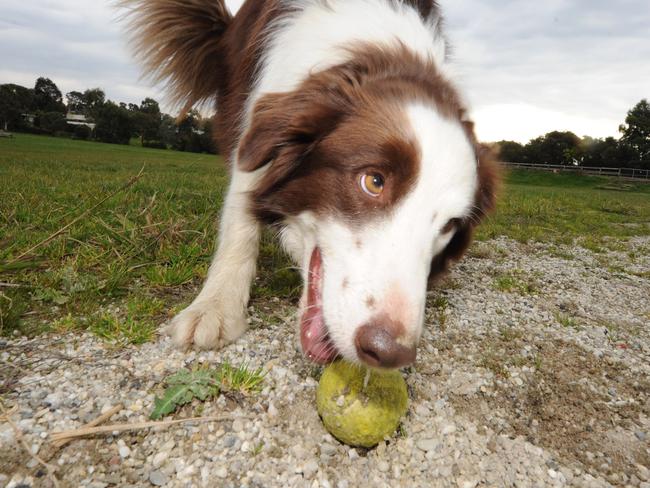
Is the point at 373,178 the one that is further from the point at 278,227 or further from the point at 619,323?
the point at 619,323

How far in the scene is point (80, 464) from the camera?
159 centimetres

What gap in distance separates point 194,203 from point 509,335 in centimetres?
370

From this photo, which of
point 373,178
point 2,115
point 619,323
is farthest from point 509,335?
point 2,115

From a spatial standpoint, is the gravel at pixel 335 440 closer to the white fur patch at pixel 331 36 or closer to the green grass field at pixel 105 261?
the green grass field at pixel 105 261

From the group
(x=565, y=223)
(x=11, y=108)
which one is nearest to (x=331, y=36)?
(x=565, y=223)

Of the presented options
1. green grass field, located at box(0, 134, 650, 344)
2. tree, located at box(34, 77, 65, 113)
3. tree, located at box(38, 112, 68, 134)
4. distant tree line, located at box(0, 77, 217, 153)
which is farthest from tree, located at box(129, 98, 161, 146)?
green grass field, located at box(0, 134, 650, 344)

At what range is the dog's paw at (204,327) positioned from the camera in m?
2.35

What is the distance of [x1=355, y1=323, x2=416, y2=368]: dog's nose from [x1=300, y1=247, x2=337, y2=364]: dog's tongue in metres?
0.27

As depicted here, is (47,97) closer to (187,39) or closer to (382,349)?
(187,39)

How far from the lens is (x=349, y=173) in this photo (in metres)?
2.29

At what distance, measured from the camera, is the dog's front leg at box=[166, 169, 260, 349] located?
238 cm

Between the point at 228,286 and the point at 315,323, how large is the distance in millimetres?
823

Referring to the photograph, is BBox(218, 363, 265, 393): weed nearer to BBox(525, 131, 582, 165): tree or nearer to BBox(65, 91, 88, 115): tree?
BBox(525, 131, 582, 165): tree

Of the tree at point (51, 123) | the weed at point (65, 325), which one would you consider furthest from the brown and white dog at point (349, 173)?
the tree at point (51, 123)
